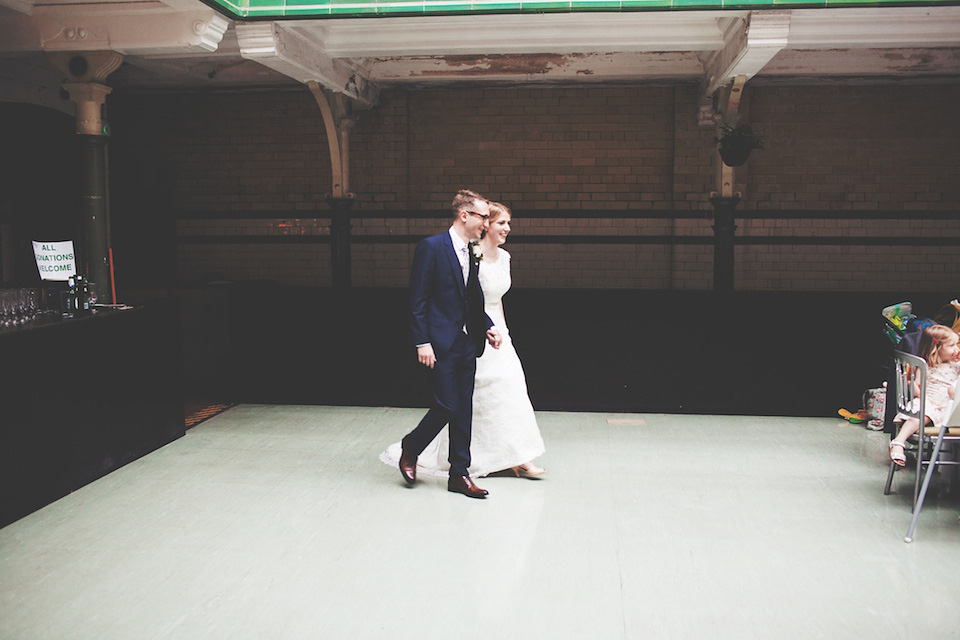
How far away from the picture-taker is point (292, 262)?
10.4m

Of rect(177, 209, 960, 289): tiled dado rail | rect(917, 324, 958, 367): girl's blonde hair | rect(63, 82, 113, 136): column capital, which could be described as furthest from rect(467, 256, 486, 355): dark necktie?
rect(177, 209, 960, 289): tiled dado rail

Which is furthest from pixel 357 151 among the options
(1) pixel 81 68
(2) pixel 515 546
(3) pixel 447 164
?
(2) pixel 515 546

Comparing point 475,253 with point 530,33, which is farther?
point 530,33

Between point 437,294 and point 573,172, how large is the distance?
6.27m

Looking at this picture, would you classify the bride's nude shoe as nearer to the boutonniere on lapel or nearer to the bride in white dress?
the bride in white dress

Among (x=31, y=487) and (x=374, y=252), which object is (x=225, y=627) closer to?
(x=31, y=487)

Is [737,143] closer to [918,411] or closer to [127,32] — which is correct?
[918,411]

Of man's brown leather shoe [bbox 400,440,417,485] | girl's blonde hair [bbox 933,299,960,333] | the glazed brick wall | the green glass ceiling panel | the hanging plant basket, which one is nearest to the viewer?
man's brown leather shoe [bbox 400,440,417,485]

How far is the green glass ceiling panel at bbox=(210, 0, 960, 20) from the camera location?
5.12 meters

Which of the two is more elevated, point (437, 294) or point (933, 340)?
point (437, 294)

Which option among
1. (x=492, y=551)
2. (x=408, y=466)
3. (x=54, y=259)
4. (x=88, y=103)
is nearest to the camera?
(x=492, y=551)

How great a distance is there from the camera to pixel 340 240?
29.0 feet

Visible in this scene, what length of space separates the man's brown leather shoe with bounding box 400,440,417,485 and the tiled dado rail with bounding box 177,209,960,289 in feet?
16.3

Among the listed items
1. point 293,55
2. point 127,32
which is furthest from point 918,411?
point 127,32
